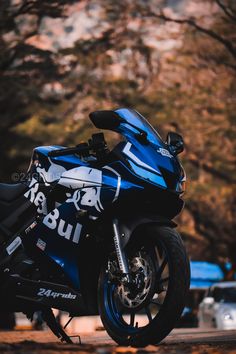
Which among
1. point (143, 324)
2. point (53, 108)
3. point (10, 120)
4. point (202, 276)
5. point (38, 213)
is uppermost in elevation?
point (38, 213)

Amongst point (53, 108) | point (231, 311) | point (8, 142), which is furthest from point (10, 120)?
point (231, 311)

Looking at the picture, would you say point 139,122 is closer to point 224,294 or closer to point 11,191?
point 11,191

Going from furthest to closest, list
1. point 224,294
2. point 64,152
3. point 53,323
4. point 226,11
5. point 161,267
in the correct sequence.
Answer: point 226,11 < point 224,294 < point 53,323 < point 64,152 < point 161,267

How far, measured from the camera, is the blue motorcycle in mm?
5965

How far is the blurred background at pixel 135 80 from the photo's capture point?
24.7 metres

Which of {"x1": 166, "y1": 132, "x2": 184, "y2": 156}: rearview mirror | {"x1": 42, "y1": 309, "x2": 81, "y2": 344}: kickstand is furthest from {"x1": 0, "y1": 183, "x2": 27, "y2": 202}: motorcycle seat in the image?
{"x1": 166, "y1": 132, "x2": 184, "y2": 156}: rearview mirror

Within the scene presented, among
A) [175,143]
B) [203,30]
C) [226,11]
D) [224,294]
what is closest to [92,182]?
[175,143]

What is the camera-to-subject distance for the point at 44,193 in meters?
6.48

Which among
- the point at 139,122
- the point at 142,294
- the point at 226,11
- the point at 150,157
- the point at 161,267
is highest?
the point at 139,122

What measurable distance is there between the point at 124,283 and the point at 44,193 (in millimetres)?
915

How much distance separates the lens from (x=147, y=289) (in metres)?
5.94

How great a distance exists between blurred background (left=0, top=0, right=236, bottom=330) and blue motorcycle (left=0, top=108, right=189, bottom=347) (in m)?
15.6

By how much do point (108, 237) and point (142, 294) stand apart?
47 centimetres

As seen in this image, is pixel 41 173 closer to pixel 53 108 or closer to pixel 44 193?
pixel 44 193
